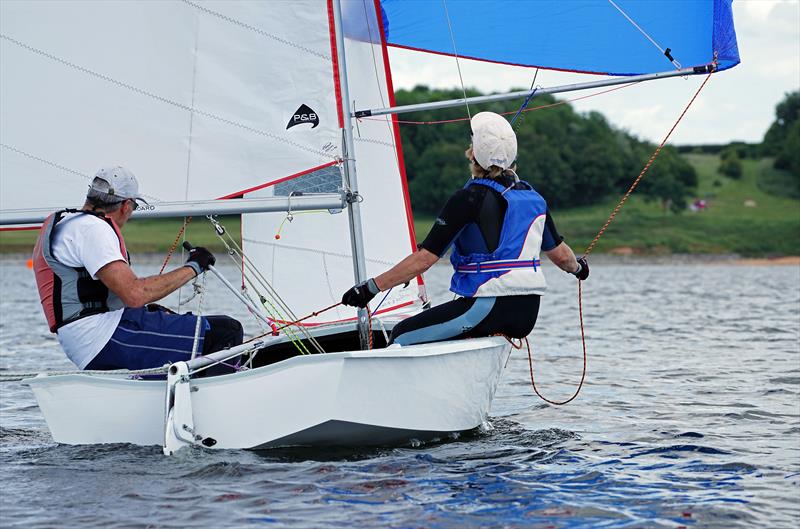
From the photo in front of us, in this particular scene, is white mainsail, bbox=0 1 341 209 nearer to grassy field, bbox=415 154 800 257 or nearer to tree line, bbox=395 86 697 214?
grassy field, bbox=415 154 800 257

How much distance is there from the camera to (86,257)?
235 inches

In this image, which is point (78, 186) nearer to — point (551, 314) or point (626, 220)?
point (551, 314)

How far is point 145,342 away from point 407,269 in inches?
60.5

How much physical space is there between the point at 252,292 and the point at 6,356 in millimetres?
5017

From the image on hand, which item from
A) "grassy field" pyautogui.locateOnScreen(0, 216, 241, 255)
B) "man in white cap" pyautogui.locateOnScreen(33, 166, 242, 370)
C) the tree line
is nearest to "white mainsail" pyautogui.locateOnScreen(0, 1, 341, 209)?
"man in white cap" pyautogui.locateOnScreen(33, 166, 242, 370)

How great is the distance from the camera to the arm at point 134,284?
5.91m

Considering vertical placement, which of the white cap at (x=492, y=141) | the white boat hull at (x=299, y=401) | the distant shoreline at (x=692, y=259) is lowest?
the white boat hull at (x=299, y=401)

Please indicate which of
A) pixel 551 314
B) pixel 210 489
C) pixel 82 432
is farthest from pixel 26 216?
pixel 551 314

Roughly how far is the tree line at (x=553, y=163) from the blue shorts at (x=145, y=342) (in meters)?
62.2

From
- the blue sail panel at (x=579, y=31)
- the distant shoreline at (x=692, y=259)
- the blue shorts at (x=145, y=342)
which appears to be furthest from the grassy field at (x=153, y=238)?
the blue shorts at (x=145, y=342)

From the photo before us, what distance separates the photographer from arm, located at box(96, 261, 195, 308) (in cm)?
591

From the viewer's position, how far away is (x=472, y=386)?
20.9 feet

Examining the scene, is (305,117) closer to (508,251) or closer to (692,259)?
(508,251)

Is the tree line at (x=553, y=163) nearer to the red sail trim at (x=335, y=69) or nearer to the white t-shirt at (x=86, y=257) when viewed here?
the red sail trim at (x=335, y=69)
